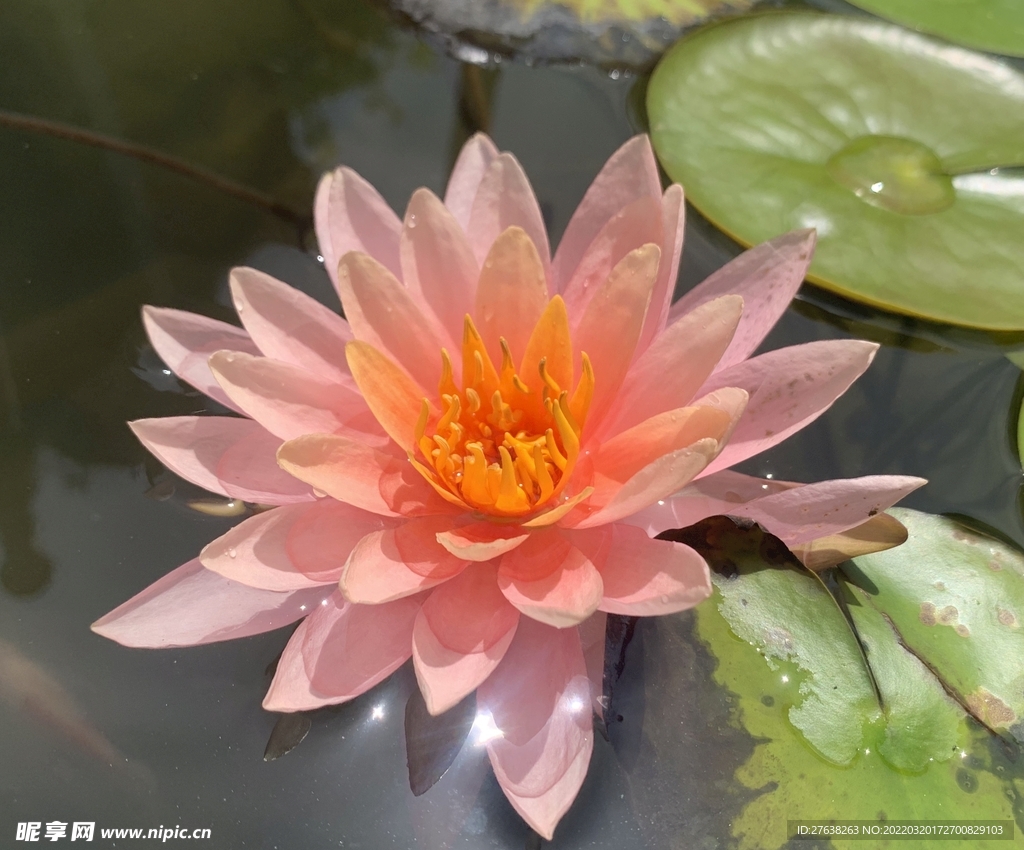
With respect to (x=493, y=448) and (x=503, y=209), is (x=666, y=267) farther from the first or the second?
(x=493, y=448)

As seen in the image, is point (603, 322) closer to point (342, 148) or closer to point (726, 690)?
point (726, 690)

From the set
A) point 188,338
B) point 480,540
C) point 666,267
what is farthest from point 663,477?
point 188,338

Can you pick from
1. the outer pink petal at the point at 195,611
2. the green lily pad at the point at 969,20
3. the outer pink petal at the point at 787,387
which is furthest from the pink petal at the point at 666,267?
the green lily pad at the point at 969,20

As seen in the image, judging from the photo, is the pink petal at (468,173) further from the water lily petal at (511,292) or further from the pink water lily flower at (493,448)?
the water lily petal at (511,292)

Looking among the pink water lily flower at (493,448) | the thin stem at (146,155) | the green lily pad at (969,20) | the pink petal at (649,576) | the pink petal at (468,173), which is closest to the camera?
the pink petal at (649,576)

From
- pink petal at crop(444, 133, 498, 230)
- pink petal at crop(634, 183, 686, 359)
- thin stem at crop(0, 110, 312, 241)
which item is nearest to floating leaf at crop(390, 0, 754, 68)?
thin stem at crop(0, 110, 312, 241)

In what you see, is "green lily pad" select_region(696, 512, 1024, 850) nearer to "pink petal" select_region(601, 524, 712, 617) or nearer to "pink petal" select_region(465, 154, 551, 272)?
"pink petal" select_region(601, 524, 712, 617)
